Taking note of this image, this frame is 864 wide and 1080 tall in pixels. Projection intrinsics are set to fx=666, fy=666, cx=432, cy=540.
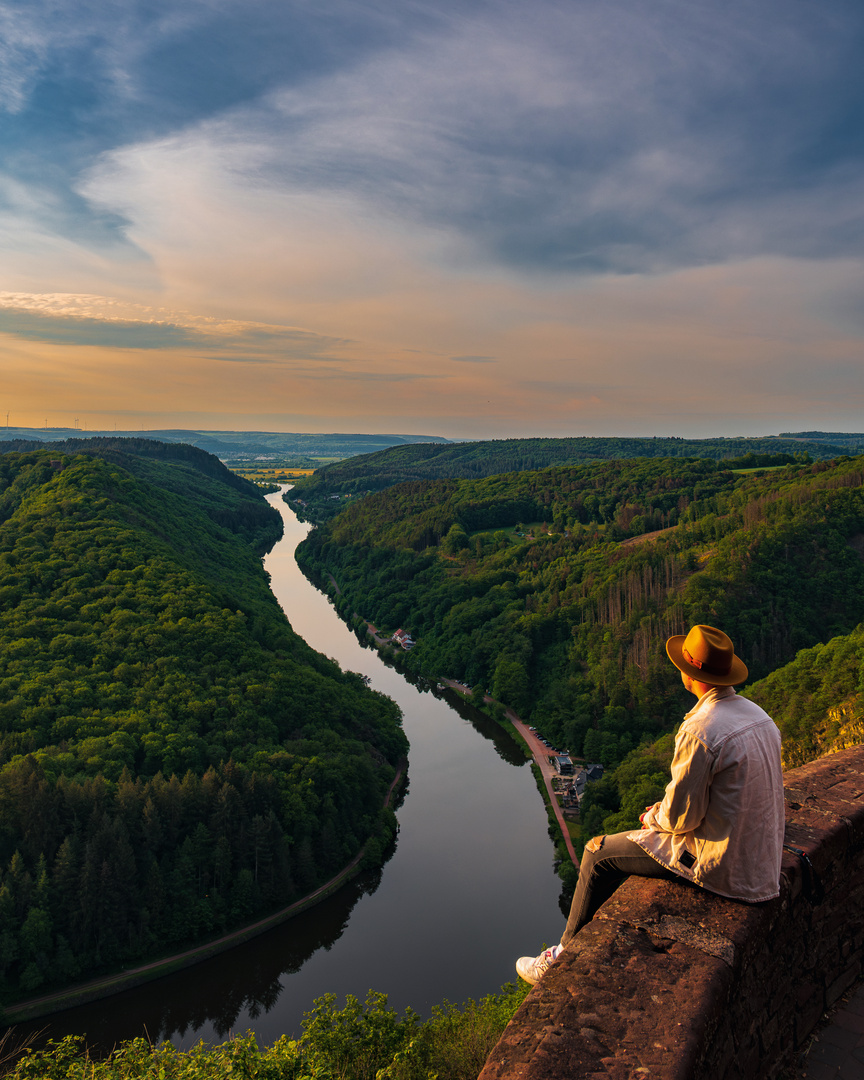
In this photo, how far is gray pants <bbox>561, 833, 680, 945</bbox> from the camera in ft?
17.2

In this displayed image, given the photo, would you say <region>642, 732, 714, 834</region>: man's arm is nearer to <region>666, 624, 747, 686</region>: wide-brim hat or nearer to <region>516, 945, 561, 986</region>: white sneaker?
<region>666, 624, 747, 686</region>: wide-brim hat

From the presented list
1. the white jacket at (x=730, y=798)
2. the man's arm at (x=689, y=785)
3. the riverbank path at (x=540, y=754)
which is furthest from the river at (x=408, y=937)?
the man's arm at (x=689, y=785)

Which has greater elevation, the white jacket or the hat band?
the hat band

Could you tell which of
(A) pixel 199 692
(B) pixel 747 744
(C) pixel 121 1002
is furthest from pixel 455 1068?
(A) pixel 199 692

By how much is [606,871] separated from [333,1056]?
16080 mm

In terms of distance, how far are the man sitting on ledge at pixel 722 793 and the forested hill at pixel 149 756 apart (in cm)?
3452

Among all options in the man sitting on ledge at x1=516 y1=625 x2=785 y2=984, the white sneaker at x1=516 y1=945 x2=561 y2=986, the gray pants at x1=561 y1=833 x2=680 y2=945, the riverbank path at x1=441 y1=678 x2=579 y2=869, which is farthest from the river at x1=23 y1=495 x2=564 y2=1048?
the man sitting on ledge at x1=516 y1=625 x2=785 y2=984

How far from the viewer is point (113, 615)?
50.9 m

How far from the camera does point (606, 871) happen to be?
18.1 feet

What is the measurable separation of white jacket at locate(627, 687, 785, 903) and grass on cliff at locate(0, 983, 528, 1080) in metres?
8.30

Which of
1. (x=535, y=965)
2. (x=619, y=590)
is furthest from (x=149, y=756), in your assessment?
(x=619, y=590)

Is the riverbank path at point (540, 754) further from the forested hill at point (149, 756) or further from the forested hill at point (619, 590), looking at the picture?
the forested hill at point (149, 756)

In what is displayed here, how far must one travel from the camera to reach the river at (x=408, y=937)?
96.1 ft

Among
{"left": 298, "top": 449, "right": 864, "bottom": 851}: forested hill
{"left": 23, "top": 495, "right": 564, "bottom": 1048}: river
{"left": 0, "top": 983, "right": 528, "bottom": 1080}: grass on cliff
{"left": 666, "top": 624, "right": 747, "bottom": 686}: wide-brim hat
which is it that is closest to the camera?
{"left": 666, "top": 624, "right": 747, "bottom": 686}: wide-brim hat
